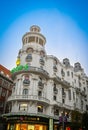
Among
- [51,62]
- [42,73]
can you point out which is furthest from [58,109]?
[51,62]

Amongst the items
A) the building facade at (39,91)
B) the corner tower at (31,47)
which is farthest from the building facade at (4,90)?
the corner tower at (31,47)

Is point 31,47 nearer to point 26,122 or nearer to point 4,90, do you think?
point 4,90

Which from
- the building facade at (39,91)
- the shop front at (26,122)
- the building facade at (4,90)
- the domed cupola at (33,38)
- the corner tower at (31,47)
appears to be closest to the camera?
the shop front at (26,122)

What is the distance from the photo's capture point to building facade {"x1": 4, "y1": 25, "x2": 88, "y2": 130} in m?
32.9

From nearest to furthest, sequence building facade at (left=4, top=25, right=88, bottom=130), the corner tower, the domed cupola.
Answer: building facade at (left=4, top=25, right=88, bottom=130) → the corner tower → the domed cupola

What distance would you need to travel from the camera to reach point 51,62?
43500mm

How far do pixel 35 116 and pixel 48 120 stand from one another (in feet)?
13.0

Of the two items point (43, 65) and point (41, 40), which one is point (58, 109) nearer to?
point (43, 65)

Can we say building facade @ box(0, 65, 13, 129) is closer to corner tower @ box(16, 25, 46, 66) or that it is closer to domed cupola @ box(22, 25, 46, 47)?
corner tower @ box(16, 25, 46, 66)

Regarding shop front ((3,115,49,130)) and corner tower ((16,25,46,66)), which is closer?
shop front ((3,115,49,130))

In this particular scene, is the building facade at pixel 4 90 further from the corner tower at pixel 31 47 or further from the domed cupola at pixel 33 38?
the domed cupola at pixel 33 38

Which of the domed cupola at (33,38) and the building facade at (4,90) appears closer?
the building facade at (4,90)

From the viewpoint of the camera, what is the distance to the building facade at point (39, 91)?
3294cm

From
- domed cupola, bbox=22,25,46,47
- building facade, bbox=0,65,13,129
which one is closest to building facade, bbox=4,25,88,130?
domed cupola, bbox=22,25,46,47
